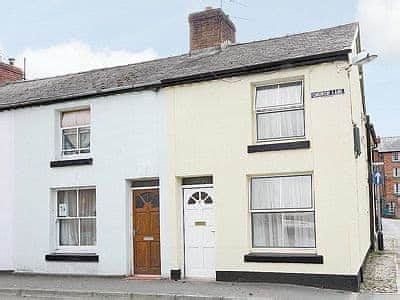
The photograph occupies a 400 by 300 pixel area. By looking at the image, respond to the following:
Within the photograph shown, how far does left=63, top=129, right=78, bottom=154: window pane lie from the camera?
1599cm

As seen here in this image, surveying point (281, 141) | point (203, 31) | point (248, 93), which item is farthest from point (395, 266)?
point (203, 31)

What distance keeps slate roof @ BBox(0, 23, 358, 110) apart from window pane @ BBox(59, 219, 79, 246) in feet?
11.7

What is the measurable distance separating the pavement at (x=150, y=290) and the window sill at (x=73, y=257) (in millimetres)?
561

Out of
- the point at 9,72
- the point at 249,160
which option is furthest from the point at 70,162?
the point at 9,72

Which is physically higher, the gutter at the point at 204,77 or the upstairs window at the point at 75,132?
the gutter at the point at 204,77

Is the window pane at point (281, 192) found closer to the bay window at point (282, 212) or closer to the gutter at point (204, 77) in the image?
the bay window at point (282, 212)

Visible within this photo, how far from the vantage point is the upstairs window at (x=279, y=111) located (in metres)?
13.2

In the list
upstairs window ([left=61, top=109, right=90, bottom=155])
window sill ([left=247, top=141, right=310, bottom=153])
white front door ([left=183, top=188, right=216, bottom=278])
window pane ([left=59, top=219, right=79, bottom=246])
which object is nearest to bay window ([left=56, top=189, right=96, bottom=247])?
window pane ([left=59, top=219, right=79, bottom=246])

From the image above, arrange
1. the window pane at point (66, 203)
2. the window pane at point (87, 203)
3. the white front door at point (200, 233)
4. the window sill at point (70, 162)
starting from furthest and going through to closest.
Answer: the window pane at point (66, 203)
the window pane at point (87, 203)
the window sill at point (70, 162)
the white front door at point (200, 233)

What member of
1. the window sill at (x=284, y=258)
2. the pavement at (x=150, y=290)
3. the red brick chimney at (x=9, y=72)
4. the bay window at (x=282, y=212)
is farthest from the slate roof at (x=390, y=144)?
the pavement at (x=150, y=290)

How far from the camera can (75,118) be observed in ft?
52.4

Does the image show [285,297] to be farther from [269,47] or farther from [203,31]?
[203,31]

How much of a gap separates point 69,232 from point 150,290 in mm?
4395

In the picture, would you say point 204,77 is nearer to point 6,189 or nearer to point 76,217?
point 76,217
